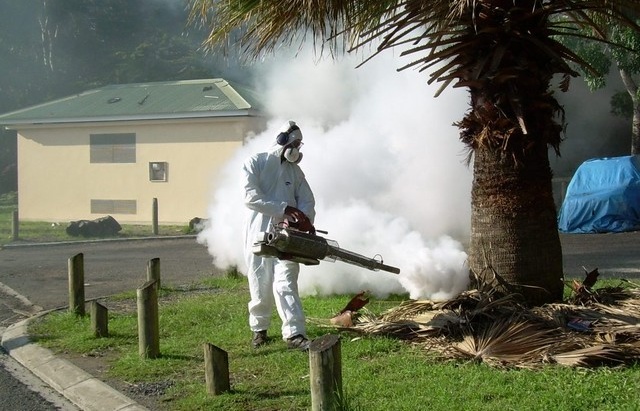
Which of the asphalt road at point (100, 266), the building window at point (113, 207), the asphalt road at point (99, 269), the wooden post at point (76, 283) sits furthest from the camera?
the building window at point (113, 207)

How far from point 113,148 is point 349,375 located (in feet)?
67.3

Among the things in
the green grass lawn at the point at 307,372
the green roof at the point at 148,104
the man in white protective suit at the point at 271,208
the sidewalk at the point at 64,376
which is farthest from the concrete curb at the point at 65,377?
the green roof at the point at 148,104

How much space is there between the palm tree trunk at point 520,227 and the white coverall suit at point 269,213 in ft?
5.05

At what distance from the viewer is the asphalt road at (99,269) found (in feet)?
22.3

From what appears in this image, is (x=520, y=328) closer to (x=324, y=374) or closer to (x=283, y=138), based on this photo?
(x=324, y=374)

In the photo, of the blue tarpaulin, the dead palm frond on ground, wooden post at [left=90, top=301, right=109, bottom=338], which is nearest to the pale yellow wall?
the blue tarpaulin

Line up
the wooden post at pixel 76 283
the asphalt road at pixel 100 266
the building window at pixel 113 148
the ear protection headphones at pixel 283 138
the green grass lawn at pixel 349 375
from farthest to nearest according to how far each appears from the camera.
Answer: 1. the building window at pixel 113 148
2. the asphalt road at pixel 100 266
3. the wooden post at pixel 76 283
4. the ear protection headphones at pixel 283 138
5. the green grass lawn at pixel 349 375

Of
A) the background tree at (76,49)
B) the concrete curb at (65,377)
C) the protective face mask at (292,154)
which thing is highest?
the background tree at (76,49)

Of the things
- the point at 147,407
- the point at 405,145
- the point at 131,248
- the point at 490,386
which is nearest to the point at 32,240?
the point at 131,248

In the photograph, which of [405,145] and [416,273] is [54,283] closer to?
[405,145]

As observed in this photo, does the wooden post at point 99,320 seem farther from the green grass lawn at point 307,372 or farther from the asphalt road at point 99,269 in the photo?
the asphalt road at point 99,269

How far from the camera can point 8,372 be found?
7172mm

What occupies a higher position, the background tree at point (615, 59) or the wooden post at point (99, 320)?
the background tree at point (615, 59)

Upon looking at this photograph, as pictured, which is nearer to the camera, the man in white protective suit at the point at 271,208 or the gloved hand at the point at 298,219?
the gloved hand at the point at 298,219
